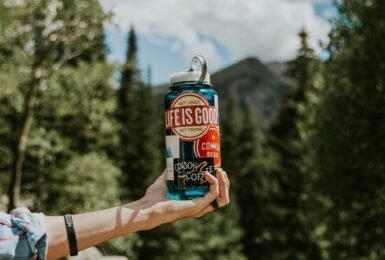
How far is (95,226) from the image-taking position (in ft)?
7.82

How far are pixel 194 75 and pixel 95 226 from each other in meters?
1.03

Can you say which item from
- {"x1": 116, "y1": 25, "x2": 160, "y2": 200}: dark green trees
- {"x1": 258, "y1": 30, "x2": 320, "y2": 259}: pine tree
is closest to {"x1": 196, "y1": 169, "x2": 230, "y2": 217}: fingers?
{"x1": 258, "y1": 30, "x2": 320, "y2": 259}: pine tree

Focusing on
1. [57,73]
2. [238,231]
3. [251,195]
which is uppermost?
[57,73]

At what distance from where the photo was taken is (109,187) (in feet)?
65.9

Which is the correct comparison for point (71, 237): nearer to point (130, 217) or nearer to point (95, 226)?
point (95, 226)

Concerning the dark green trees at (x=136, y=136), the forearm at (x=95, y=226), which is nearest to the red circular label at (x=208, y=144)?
the forearm at (x=95, y=226)

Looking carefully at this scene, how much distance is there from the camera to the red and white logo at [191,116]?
109 inches

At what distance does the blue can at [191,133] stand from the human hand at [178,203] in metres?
0.10

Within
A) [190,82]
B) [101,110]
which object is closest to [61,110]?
[101,110]

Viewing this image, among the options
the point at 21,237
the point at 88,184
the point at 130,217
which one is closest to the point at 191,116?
the point at 130,217

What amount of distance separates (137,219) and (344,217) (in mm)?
14661

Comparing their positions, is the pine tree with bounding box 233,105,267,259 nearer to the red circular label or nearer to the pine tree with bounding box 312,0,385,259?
the pine tree with bounding box 312,0,385,259

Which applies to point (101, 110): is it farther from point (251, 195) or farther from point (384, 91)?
point (251, 195)

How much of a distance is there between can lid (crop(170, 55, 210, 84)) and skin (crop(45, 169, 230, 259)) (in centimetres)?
54
